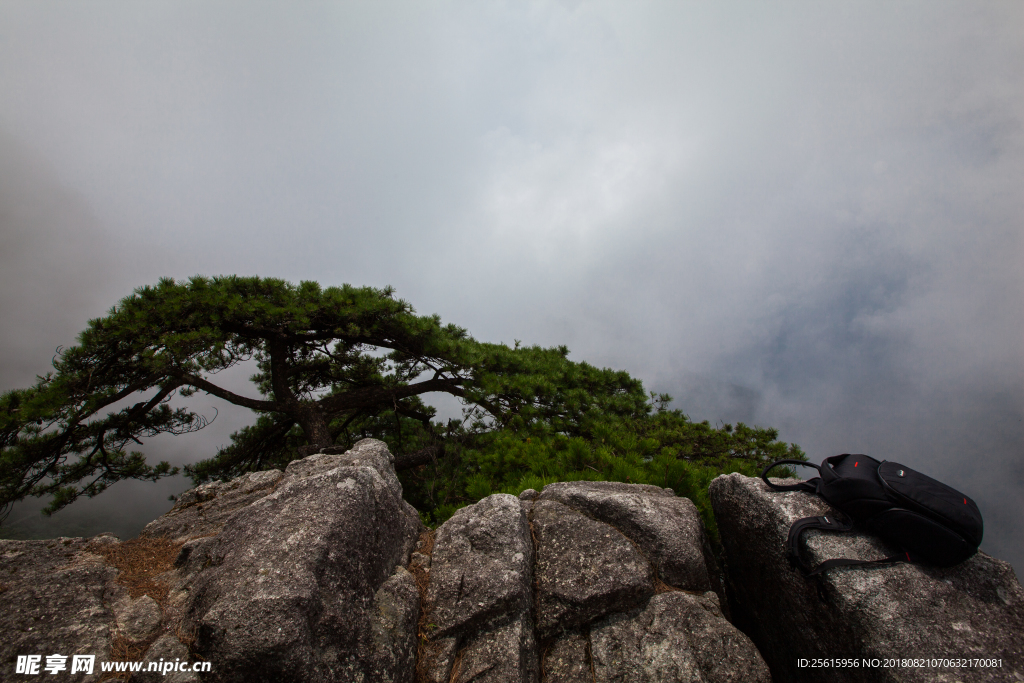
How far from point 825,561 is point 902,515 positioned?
622mm

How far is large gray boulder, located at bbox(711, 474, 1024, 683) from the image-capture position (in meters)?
2.63

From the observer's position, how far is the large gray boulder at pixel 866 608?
8.63 feet

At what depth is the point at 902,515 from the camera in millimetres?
2918

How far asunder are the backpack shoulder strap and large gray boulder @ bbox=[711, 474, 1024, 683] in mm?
43

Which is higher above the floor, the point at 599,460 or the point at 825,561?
the point at 599,460

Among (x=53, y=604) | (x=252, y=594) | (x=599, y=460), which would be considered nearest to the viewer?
(x=252, y=594)

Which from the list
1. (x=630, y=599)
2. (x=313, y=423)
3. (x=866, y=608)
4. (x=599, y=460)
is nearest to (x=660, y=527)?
(x=630, y=599)

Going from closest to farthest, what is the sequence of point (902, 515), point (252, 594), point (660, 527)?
1. point (252, 594)
2. point (902, 515)
3. point (660, 527)

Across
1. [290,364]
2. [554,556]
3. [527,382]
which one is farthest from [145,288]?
[554,556]

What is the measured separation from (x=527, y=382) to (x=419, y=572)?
417cm

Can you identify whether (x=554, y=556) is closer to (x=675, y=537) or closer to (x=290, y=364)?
(x=675, y=537)

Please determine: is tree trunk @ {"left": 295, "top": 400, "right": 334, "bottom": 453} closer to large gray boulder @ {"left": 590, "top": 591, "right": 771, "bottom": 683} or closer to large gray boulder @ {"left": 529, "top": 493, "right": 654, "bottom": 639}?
large gray boulder @ {"left": 529, "top": 493, "right": 654, "bottom": 639}

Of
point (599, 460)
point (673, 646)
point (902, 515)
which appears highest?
point (599, 460)

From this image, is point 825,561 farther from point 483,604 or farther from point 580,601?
point 483,604
